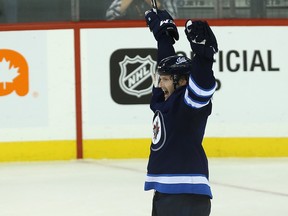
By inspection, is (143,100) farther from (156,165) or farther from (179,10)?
(156,165)

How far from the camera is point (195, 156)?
2502 mm

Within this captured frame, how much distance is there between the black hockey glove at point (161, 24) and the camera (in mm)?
2809

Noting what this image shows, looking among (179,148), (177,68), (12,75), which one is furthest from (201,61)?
(12,75)

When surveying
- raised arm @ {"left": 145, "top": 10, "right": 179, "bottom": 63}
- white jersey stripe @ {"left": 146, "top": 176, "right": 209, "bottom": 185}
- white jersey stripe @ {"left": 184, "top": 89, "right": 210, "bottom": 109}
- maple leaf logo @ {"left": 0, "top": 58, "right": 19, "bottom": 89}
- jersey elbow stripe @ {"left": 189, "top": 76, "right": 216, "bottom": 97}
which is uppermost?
maple leaf logo @ {"left": 0, "top": 58, "right": 19, "bottom": 89}

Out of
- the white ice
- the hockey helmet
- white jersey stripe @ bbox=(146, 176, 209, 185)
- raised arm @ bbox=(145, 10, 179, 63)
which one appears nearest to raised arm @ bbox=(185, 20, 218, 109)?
the hockey helmet

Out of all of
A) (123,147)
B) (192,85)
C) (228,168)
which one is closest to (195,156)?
(192,85)

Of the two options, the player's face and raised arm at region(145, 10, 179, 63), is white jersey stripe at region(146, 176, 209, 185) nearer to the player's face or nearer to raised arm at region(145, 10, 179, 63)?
the player's face

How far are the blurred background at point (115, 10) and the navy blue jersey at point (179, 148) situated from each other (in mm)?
4443

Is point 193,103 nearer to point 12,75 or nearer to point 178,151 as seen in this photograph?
point 178,151

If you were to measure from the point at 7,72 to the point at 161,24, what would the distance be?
409 centimetres

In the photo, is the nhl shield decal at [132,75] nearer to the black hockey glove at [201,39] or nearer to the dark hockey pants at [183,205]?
the dark hockey pants at [183,205]

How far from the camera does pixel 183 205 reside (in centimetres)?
247

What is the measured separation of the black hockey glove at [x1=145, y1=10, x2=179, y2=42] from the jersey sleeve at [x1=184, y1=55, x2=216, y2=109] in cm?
50

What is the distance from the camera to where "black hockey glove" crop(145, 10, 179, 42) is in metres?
2.81
